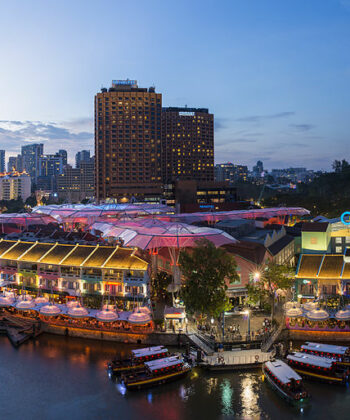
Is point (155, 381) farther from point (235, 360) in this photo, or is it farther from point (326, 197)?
point (326, 197)

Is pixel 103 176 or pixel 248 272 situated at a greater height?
pixel 103 176

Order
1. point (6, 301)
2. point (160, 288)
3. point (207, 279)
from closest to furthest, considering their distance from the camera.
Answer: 1. point (207, 279)
2. point (6, 301)
3. point (160, 288)

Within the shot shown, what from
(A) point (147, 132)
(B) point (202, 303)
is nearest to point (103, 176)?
(A) point (147, 132)

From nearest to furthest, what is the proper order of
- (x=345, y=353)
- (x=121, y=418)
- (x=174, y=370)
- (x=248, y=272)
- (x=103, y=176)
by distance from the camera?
(x=121, y=418) → (x=174, y=370) → (x=345, y=353) → (x=248, y=272) → (x=103, y=176)

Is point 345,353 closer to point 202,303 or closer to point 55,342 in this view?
point 202,303

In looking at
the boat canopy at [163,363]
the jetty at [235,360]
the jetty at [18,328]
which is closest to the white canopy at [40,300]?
the jetty at [18,328]

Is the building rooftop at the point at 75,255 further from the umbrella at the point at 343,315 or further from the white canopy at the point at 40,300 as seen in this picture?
the umbrella at the point at 343,315

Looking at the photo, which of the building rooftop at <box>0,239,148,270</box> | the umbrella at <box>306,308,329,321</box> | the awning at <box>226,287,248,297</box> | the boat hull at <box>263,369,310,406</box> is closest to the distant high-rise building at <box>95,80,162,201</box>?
the building rooftop at <box>0,239,148,270</box>

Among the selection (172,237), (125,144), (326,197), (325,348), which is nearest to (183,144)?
(125,144)
